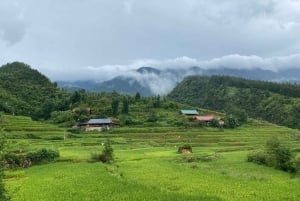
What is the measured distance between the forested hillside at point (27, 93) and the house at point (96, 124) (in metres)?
18.5

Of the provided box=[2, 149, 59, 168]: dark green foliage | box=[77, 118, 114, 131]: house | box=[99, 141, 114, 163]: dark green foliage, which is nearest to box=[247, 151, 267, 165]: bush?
box=[99, 141, 114, 163]: dark green foliage

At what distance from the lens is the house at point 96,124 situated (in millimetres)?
102312

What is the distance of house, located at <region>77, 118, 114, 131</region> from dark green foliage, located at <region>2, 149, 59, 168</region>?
49.6m

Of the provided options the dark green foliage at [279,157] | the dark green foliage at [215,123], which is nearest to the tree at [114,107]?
the dark green foliage at [215,123]

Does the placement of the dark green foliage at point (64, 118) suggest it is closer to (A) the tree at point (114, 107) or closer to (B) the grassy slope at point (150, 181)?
(A) the tree at point (114, 107)

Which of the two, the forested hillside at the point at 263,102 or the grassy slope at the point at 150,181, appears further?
the forested hillside at the point at 263,102

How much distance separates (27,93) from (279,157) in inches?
4259

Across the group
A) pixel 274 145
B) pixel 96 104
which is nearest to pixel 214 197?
pixel 274 145

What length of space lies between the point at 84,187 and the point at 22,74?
134 m

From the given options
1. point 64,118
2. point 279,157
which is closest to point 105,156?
point 279,157

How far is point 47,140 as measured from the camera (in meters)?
78.4

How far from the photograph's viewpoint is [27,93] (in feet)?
446

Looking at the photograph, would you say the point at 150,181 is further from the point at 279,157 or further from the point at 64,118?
the point at 64,118

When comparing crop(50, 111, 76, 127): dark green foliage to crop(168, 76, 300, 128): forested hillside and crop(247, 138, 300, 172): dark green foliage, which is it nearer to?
crop(168, 76, 300, 128): forested hillside
